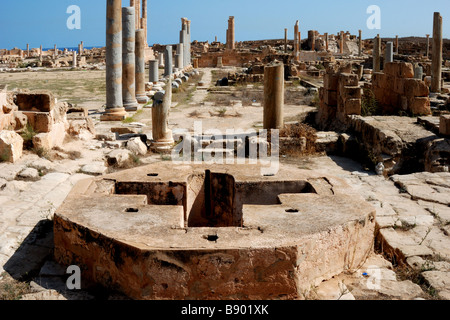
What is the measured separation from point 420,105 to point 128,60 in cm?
839

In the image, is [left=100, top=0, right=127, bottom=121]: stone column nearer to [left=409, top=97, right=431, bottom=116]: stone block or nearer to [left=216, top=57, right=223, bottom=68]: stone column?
[left=409, top=97, right=431, bottom=116]: stone block

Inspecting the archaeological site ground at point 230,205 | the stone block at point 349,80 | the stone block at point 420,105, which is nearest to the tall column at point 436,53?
the archaeological site ground at point 230,205

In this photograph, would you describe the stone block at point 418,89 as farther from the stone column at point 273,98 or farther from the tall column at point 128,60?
the tall column at point 128,60

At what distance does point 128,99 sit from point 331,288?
1189cm

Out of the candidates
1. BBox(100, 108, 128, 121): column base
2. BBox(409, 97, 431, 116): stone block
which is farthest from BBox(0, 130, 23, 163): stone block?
BBox(409, 97, 431, 116): stone block

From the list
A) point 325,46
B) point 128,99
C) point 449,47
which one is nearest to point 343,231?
point 128,99

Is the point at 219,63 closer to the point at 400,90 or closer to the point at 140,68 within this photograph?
the point at 140,68

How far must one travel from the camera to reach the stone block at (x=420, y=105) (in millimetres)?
11383

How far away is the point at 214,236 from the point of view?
3.89 meters

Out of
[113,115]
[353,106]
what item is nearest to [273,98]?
[353,106]

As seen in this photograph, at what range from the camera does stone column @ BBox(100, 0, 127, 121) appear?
12875 mm

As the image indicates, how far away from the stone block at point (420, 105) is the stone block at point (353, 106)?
1.28 meters

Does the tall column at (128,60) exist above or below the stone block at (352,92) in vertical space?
above

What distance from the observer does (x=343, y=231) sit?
4.15 metres
